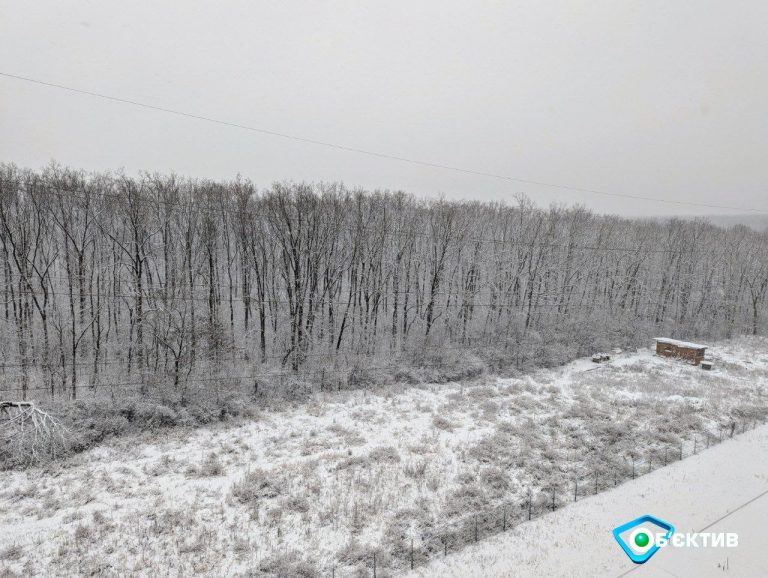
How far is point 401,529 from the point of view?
1066 cm

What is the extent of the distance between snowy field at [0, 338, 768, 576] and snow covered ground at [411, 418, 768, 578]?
48cm

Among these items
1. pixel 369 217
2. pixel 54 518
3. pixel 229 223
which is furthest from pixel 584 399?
pixel 229 223

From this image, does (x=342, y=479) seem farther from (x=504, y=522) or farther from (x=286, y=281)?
(x=286, y=281)

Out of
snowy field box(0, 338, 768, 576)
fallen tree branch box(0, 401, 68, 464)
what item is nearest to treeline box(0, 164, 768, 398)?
fallen tree branch box(0, 401, 68, 464)

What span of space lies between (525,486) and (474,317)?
2178 cm

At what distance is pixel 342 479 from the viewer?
13.0 meters

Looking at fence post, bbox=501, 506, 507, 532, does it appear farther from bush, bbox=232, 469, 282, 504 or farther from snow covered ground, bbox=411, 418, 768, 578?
bush, bbox=232, 469, 282, 504

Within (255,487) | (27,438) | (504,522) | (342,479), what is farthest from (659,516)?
(27,438)

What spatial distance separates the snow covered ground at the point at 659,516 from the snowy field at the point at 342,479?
48 cm

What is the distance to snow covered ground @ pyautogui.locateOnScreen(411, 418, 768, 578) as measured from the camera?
29.8 ft

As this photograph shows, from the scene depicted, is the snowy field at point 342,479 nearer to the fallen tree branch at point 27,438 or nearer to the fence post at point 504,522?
the fence post at point 504,522

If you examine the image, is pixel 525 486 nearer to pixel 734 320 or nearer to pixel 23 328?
pixel 23 328

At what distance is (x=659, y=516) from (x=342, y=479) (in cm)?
874

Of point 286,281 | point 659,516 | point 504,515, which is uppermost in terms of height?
point 286,281
